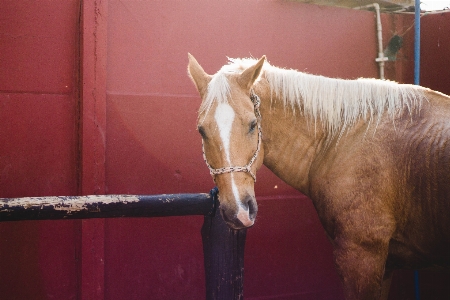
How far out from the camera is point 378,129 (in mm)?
2553

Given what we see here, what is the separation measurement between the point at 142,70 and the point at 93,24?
1.73 ft

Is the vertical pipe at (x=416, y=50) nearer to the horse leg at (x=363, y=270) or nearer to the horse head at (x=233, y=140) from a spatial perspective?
the horse leg at (x=363, y=270)

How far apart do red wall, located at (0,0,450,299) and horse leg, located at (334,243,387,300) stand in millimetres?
1441

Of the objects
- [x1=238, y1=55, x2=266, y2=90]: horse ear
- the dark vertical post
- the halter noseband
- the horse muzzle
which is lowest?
the dark vertical post

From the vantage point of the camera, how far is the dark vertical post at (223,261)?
1.91 meters

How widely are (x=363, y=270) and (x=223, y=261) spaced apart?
3.07ft

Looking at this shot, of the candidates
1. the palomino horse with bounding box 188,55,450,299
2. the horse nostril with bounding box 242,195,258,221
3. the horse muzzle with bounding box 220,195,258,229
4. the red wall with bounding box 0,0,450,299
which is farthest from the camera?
the red wall with bounding box 0,0,450,299

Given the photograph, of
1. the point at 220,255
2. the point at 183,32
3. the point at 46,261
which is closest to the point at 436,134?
the point at 220,255

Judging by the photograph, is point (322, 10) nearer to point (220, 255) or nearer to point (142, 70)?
point (142, 70)

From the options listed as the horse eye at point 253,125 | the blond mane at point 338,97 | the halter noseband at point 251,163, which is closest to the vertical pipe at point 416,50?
the blond mane at point 338,97

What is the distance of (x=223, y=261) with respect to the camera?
1.91 meters

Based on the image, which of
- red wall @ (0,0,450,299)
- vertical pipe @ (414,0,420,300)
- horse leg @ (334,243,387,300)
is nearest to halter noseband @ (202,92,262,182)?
horse leg @ (334,243,387,300)

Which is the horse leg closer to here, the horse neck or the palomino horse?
the palomino horse

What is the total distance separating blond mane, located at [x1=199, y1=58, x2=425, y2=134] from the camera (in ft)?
8.61
